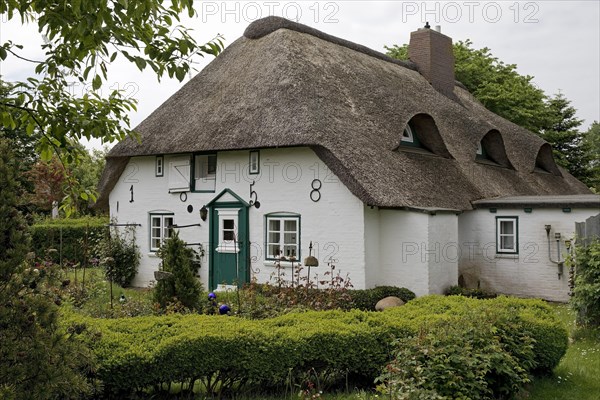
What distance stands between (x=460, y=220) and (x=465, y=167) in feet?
6.06

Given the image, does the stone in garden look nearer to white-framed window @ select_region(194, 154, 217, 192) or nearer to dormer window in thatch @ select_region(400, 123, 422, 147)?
dormer window in thatch @ select_region(400, 123, 422, 147)

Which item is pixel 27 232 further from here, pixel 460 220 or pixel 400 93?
pixel 400 93

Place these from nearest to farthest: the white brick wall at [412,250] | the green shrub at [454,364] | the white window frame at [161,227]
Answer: the green shrub at [454,364] < the white brick wall at [412,250] < the white window frame at [161,227]

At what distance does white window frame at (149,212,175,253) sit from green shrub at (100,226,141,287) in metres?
0.61

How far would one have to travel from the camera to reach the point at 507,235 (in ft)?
51.6

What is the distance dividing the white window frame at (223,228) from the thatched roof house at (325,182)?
1.5 inches

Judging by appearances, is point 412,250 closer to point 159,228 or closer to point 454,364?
point 159,228

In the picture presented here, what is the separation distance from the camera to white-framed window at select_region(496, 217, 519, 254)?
51.0ft

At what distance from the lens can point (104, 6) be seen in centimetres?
424

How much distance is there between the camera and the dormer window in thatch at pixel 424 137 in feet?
53.8

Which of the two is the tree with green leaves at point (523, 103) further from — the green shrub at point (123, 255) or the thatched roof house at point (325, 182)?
the green shrub at point (123, 255)

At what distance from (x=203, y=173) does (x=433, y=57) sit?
1177 cm

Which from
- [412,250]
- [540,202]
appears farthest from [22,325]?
[540,202]

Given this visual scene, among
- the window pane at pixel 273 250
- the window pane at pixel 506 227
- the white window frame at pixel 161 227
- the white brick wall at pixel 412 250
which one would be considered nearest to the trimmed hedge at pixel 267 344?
the white brick wall at pixel 412 250
